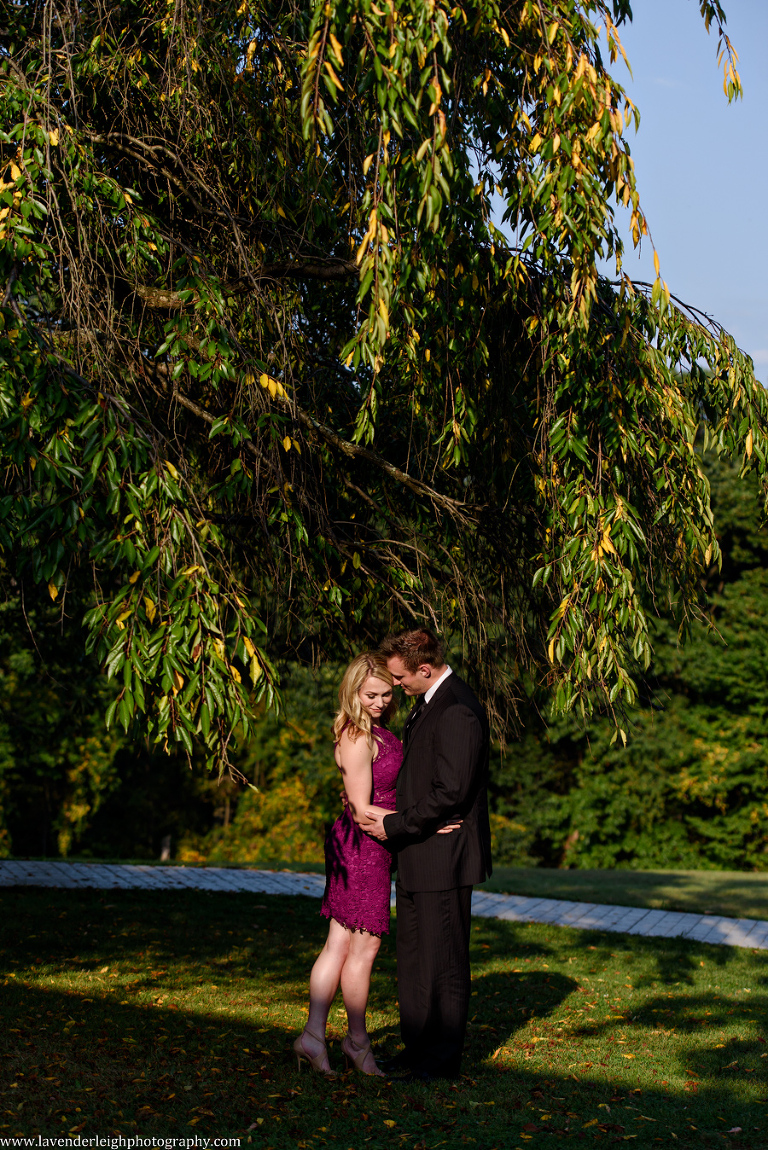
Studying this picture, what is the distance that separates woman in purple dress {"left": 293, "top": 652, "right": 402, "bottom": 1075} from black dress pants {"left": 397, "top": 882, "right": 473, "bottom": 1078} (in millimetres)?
180

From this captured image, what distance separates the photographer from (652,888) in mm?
13312

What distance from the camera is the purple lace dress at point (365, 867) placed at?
4551mm

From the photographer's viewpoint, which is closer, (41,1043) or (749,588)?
(41,1043)

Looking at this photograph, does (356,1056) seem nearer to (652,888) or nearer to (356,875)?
(356,875)

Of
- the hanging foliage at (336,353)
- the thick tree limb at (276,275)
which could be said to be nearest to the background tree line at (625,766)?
the hanging foliage at (336,353)

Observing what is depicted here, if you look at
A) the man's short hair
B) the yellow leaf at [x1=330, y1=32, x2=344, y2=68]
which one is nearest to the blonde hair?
the man's short hair

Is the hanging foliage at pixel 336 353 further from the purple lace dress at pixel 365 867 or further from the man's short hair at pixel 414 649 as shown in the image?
the purple lace dress at pixel 365 867

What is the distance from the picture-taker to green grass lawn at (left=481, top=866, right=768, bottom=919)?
38.2 feet

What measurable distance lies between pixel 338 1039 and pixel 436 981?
1.20 meters

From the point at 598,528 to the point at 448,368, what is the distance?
1324mm

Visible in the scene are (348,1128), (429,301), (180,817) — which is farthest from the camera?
(180,817)

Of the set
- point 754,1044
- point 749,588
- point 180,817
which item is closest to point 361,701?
point 754,1044

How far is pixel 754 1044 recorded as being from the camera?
569 centimetres

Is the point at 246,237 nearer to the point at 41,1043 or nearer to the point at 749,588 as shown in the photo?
the point at 41,1043
